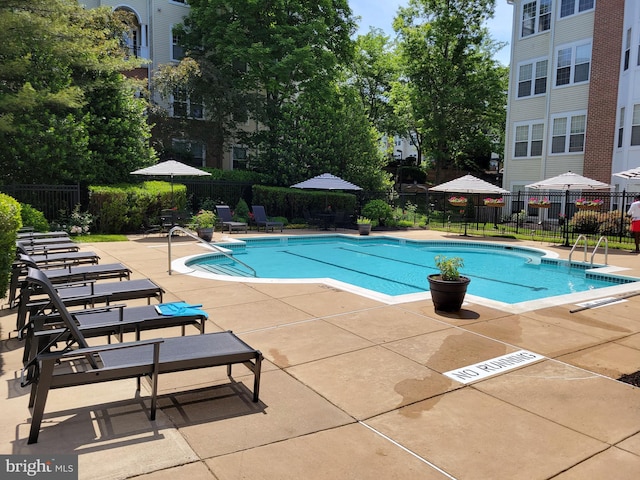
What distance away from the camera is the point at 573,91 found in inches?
953

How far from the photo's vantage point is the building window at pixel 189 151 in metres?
26.9

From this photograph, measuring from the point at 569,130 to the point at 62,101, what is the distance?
74.5ft

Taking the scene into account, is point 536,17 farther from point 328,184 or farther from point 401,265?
point 401,265

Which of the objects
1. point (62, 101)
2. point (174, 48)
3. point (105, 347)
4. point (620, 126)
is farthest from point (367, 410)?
point (174, 48)

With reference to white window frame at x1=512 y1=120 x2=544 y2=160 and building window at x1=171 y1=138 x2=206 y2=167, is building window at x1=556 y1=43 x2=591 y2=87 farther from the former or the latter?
building window at x1=171 y1=138 x2=206 y2=167

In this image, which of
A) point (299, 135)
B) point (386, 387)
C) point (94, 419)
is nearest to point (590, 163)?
point (299, 135)

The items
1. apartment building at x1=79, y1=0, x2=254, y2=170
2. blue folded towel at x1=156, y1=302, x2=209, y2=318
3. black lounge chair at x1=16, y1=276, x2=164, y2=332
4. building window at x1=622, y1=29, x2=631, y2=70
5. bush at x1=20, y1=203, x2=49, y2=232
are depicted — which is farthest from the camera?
apartment building at x1=79, y1=0, x2=254, y2=170

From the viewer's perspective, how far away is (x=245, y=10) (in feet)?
86.7

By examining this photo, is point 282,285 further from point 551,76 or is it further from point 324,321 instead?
point 551,76

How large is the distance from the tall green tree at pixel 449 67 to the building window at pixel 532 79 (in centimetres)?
543

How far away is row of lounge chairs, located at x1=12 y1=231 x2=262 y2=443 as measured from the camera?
351cm

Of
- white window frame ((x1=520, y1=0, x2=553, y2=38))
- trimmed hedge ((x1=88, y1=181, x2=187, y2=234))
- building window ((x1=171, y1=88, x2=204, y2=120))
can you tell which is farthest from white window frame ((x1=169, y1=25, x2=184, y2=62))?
white window frame ((x1=520, y1=0, x2=553, y2=38))

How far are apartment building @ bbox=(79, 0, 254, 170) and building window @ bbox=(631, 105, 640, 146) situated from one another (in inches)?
778

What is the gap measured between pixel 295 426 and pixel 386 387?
1.14 metres
